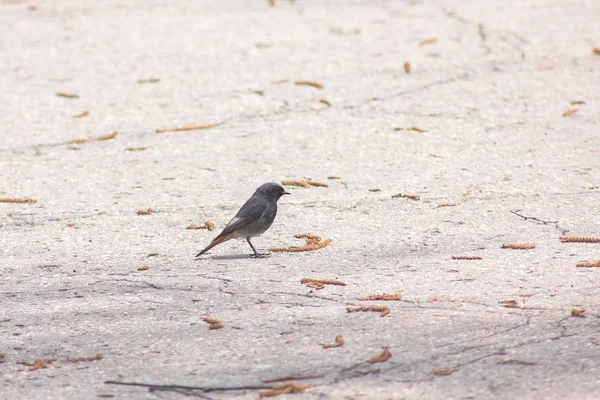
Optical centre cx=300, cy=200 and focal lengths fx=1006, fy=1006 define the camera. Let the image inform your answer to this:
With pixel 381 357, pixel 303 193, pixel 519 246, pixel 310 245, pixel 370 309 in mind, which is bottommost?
pixel 303 193

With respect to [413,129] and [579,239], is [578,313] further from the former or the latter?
[413,129]

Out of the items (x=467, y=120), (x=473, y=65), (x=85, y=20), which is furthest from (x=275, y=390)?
(x=85, y=20)

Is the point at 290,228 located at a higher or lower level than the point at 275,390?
lower

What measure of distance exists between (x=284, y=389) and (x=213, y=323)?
966mm

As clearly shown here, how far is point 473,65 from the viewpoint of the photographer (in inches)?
412

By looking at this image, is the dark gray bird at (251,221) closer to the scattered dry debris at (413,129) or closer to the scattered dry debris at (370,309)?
the scattered dry debris at (370,309)

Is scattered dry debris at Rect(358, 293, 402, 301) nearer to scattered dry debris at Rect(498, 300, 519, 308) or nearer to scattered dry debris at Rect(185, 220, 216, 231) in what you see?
scattered dry debris at Rect(498, 300, 519, 308)

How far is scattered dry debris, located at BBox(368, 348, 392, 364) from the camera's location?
14.4 ft

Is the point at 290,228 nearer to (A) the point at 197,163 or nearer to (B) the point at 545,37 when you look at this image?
(A) the point at 197,163

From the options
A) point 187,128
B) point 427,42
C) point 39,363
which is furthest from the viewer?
point 427,42

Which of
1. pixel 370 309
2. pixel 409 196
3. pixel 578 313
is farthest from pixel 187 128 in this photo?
pixel 578 313

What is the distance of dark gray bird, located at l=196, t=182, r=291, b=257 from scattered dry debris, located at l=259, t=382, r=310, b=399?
7.01 feet

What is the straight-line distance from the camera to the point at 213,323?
4992 mm

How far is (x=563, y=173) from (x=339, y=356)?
12.7 feet
